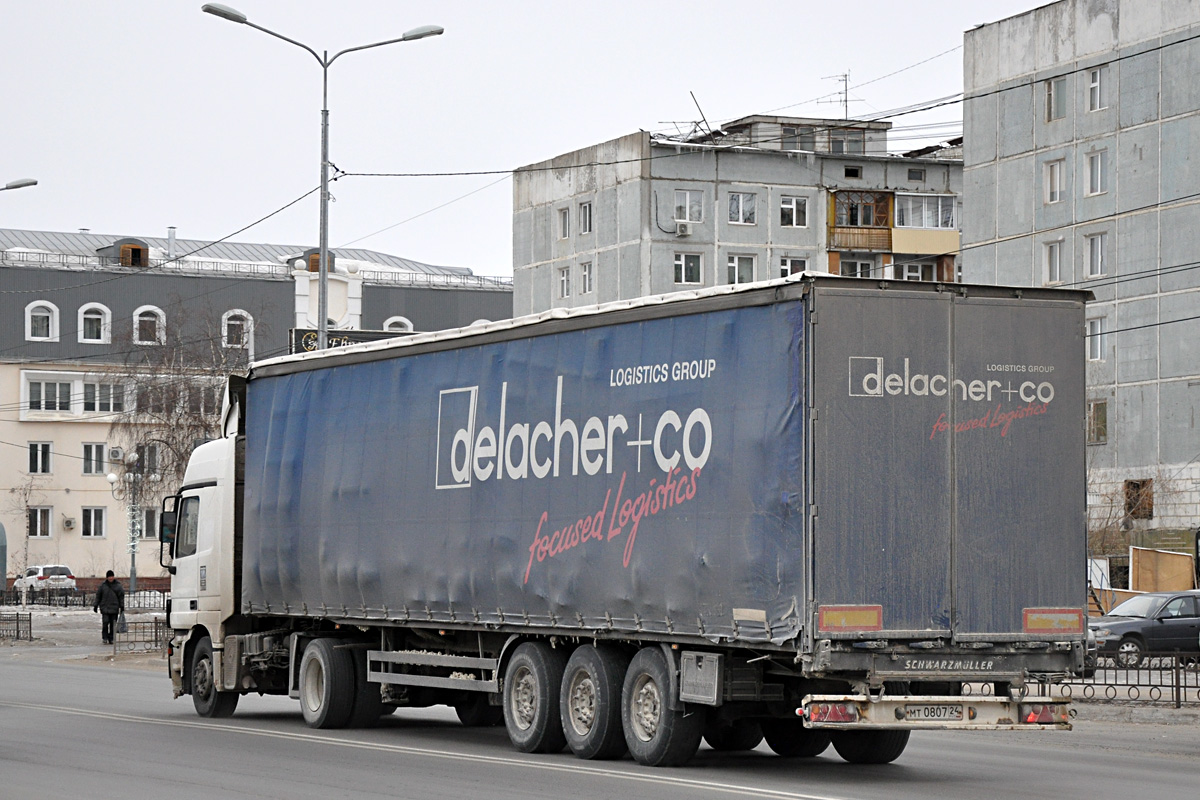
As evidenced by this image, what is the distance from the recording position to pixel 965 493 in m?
14.3

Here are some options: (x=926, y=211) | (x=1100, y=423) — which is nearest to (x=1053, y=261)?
(x=1100, y=423)

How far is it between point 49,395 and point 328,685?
7196 centimetres

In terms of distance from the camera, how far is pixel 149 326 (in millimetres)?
81375

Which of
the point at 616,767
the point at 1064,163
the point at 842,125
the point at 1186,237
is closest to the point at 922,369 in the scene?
the point at 616,767

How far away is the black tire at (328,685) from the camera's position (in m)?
19.5

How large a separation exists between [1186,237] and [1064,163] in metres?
5.91

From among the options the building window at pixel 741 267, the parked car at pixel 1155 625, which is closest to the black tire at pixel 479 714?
the parked car at pixel 1155 625

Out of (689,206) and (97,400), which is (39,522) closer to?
(97,400)

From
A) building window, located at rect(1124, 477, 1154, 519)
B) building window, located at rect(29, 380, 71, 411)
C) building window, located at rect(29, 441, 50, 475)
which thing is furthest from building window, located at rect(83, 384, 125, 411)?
building window, located at rect(1124, 477, 1154, 519)

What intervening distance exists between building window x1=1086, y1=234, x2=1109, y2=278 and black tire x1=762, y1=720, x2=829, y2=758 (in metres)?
45.0

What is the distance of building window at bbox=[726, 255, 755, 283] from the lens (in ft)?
263

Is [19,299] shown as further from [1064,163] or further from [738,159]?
[1064,163]

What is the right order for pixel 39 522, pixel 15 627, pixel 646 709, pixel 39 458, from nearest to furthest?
pixel 646 709 → pixel 15 627 → pixel 39 522 → pixel 39 458

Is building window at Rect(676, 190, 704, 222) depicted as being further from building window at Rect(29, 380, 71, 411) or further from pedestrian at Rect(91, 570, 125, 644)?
pedestrian at Rect(91, 570, 125, 644)
